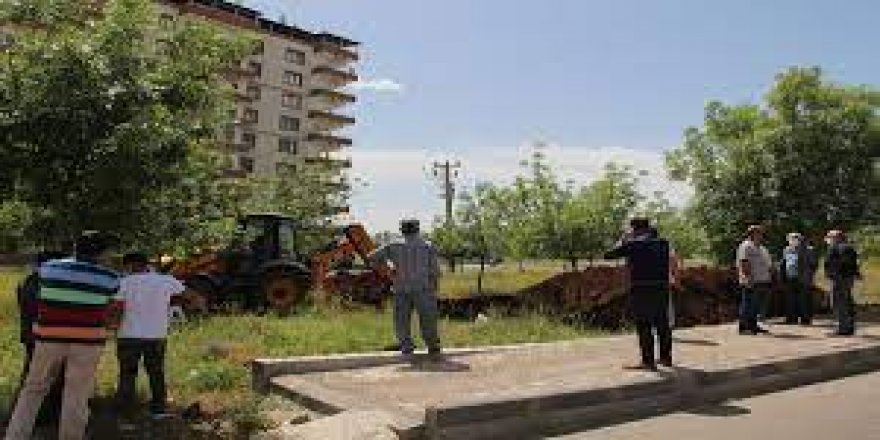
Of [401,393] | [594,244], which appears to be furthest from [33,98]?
[594,244]

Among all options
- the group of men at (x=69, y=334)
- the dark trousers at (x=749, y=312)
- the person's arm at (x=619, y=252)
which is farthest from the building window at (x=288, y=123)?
the group of men at (x=69, y=334)

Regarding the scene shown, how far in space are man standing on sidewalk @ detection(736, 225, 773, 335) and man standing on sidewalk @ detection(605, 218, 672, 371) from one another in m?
5.08

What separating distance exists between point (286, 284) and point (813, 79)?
1370 centimetres

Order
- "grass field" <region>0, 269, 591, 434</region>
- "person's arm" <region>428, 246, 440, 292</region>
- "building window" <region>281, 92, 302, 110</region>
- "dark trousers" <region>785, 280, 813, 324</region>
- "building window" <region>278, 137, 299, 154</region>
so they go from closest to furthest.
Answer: "grass field" <region>0, 269, 591, 434</region>, "person's arm" <region>428, 246, 440, 292</region>, "dark trousers" <region>785, 280, 813, 324</region>, "building window" <region>278, 137, 299, 154</region>, "building window" <region>281, 92, 302, 110</region>

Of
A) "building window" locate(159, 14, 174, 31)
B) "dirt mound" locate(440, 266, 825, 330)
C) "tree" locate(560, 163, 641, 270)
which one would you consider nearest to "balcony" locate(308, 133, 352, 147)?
"tree" locate(560, 163, 641, 270)

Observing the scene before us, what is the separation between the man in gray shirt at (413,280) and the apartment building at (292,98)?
255 ft

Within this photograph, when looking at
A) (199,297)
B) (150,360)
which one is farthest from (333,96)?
(150,360)

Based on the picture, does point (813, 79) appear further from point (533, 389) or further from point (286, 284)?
point (533, 389)

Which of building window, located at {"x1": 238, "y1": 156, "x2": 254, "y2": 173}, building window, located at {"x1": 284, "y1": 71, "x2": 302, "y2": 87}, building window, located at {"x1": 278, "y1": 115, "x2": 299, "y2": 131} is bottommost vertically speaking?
building window, located at {"x1": 238, "y1": 156, "x2": 254, "y2": 173}

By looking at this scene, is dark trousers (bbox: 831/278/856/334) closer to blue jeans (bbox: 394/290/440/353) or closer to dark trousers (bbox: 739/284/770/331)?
dark trousers (bbox: 739/284/770/331)

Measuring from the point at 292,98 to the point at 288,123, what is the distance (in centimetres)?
245

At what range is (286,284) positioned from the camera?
22.1 meters

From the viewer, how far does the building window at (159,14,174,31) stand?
1095 cm

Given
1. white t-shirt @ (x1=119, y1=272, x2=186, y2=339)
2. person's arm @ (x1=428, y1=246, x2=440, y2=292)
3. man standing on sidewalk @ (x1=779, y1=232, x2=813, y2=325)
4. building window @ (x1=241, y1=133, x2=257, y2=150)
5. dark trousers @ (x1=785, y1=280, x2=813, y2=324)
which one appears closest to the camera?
white t-shirt @ (x1=119, y1=272, x2=186, y2=339)
